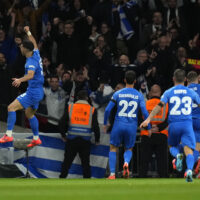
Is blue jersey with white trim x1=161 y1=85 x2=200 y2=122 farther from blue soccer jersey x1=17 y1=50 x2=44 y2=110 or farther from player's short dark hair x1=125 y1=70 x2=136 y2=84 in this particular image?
blue soccer jersey x1=17 y1=50 x2=44 y2=110

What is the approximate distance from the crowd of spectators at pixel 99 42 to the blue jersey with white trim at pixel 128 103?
110 inches

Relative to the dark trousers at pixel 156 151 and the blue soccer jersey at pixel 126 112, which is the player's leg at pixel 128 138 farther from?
the dark trousers at pixel 156 151

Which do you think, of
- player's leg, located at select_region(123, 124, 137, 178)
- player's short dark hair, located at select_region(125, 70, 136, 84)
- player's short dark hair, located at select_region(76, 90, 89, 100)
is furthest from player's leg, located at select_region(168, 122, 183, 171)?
player's short dark hair, located at select_region(76, 90, 89, 100)

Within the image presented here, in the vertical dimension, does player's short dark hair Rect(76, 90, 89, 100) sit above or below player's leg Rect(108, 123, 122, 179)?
above

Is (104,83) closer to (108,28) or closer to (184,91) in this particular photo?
(108,28)

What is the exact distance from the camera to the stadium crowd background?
16.7 m

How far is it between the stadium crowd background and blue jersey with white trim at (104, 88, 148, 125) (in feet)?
7.33

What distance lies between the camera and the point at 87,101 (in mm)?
15383

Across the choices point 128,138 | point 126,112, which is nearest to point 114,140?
point 128,138

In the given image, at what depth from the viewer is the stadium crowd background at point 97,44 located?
16.7m

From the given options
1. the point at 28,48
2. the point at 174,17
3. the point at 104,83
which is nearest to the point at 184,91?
the point at 28,48

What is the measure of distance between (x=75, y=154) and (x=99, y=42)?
380cm

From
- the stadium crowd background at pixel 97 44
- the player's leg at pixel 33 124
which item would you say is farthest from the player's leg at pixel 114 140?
the stadium crowd background at pixel 97 44

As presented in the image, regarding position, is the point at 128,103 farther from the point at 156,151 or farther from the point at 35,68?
the point at 35,68
